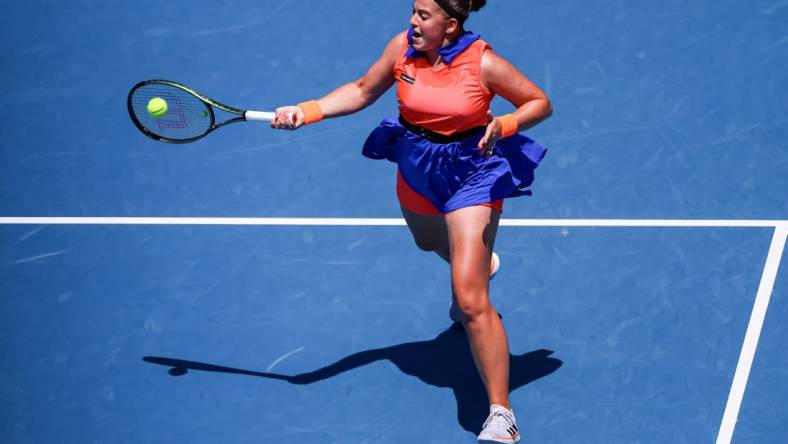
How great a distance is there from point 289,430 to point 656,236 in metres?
2.52

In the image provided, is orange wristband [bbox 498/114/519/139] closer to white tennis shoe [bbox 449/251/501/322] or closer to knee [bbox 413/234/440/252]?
knee [bbox 413/234/440/252]

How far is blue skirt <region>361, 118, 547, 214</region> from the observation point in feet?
17.0

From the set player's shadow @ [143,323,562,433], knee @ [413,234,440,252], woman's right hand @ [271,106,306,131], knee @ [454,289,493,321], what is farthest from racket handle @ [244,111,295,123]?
player's shadow @ [143,323,562,433]

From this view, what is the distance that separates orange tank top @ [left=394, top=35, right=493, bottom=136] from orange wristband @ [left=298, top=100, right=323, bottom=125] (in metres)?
0.49

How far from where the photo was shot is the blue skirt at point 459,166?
518 centimetres

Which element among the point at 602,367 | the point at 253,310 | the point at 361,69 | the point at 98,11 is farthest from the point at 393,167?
the point at 98,11

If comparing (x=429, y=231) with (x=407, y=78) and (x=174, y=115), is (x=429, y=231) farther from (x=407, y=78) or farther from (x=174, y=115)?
(x=174, y=115)

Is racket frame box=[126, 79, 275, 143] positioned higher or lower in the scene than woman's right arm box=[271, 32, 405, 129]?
lower

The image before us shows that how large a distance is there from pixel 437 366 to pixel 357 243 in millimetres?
1011

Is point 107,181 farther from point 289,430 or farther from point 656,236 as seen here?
point 656,236

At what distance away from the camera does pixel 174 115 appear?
5891mm

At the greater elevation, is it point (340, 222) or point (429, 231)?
point (429, 231)

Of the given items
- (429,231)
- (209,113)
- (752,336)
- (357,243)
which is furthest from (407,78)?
(752,336)

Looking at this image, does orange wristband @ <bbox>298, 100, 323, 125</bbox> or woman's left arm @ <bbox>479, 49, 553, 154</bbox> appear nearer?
woman's left arm @ <bbox>479, 49, 553, 154</bbox>
